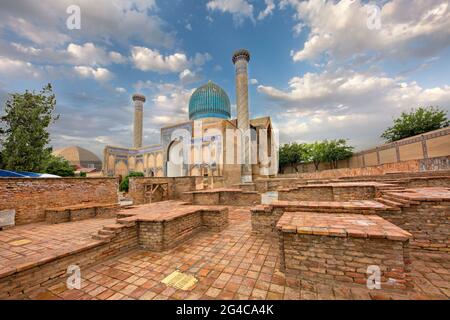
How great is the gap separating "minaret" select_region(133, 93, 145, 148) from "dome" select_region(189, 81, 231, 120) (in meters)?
14.0

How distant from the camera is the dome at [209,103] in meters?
27.3

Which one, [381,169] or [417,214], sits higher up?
[381,169]

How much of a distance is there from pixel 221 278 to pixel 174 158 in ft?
80.1

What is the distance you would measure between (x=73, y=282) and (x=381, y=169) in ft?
75.1

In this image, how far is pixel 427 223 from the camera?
3.55 m

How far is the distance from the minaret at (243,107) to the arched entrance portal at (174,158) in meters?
9.03

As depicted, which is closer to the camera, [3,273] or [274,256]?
[3,273]

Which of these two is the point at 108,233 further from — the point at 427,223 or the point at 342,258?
the point at 427,223

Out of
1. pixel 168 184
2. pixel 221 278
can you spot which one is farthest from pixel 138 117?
pixel 221 278

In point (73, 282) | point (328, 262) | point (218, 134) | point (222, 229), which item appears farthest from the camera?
point (218, 134)

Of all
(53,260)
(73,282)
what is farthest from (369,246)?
(53,260)

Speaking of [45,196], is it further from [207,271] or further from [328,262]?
[328,262]

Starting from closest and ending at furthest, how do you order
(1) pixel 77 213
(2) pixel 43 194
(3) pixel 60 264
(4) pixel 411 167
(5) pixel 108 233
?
(3) pixel 60 264, (5) pixel 108 233, (1) pixel 77 213, (2) pixel 43 194, (4) pixel 411 167
